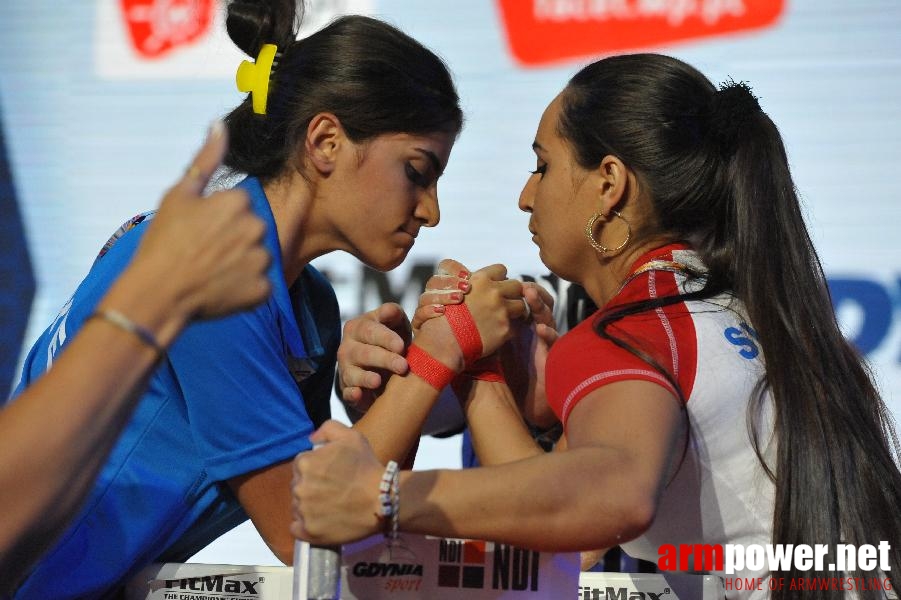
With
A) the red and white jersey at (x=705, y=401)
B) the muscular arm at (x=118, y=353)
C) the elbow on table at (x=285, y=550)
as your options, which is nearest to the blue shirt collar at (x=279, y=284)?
the elbow on table at (x=285, y=550)

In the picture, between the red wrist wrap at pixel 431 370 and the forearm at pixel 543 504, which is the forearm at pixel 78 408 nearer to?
the forearm at pixel 543 504

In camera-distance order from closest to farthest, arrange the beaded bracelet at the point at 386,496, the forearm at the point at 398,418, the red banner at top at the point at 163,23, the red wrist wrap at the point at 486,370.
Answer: the beaded bracelet at the point at 386,496, the forearm at the point at 398,418, the red wrist wrap at the point at 486,370, the red banner at top at the point at 163,23

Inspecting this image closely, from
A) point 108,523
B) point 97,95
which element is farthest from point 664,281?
point 97,95

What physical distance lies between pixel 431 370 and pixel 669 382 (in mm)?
472

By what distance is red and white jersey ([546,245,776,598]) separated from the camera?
1287 mm

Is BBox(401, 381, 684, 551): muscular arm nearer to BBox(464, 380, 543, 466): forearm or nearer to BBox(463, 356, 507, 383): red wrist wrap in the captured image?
BBox(464, 380, 543, 466): forearm

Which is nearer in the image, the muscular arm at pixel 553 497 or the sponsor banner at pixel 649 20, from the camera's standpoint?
the muscular arm at pixel 553 497

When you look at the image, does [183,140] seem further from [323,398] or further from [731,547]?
[731,547]

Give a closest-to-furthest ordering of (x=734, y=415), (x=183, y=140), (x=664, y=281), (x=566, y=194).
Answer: (x=734, y=415) < (x=664, y=281) < (x=566, y=194) < (x=183, y=140)

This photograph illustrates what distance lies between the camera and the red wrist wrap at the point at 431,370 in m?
1.59

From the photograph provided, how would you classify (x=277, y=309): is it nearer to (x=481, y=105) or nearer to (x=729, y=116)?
(x=729, y=116)

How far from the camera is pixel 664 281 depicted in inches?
57.0

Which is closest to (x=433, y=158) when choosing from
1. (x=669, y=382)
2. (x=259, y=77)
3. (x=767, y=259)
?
(x=259, y=77)

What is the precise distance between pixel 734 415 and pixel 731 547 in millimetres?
176
